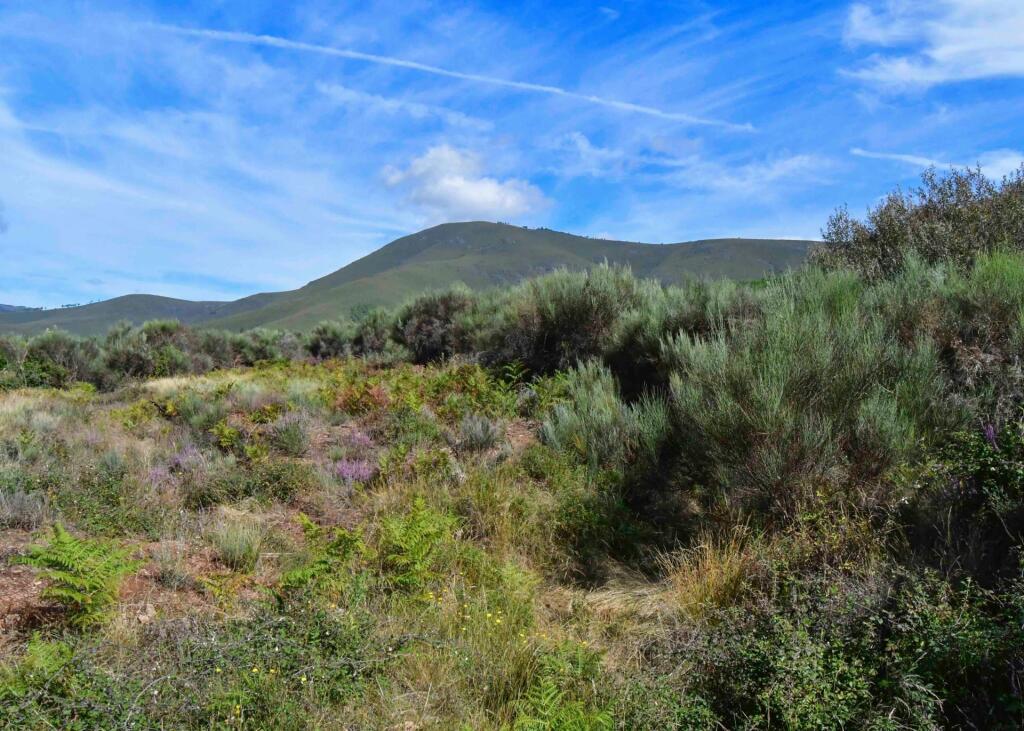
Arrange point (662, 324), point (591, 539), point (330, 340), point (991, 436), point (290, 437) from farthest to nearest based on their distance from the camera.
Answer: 1. point (330, 340)
2. point (662, 324)
3. point (290, 437)
4. point (591, 539)
5. point (991, 436)

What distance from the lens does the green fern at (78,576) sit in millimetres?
3885

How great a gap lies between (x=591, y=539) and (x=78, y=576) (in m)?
3.67

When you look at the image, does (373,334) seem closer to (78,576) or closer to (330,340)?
(330,340)

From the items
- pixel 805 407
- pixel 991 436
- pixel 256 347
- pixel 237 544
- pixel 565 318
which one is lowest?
pixel 237 544

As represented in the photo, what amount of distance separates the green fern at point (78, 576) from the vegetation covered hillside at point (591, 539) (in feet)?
0.08

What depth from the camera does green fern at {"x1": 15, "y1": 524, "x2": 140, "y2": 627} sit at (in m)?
3.88

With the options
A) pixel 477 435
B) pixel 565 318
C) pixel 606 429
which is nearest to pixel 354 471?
pixel 477 435

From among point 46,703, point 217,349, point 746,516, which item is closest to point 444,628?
point 46,703

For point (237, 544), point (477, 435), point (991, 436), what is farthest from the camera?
point (477, 435)

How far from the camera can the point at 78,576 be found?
3.97 meters

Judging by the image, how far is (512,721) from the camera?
3.28 meters

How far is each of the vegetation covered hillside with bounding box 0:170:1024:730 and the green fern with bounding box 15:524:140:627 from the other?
2 centimetres

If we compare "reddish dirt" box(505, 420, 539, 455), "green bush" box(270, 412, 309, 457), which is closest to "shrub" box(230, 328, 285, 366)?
"green bush" box(270, 412, 309, 457)

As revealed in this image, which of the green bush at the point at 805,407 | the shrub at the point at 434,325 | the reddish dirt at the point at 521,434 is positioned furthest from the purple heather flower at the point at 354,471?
the shrub at the point at 434,325
